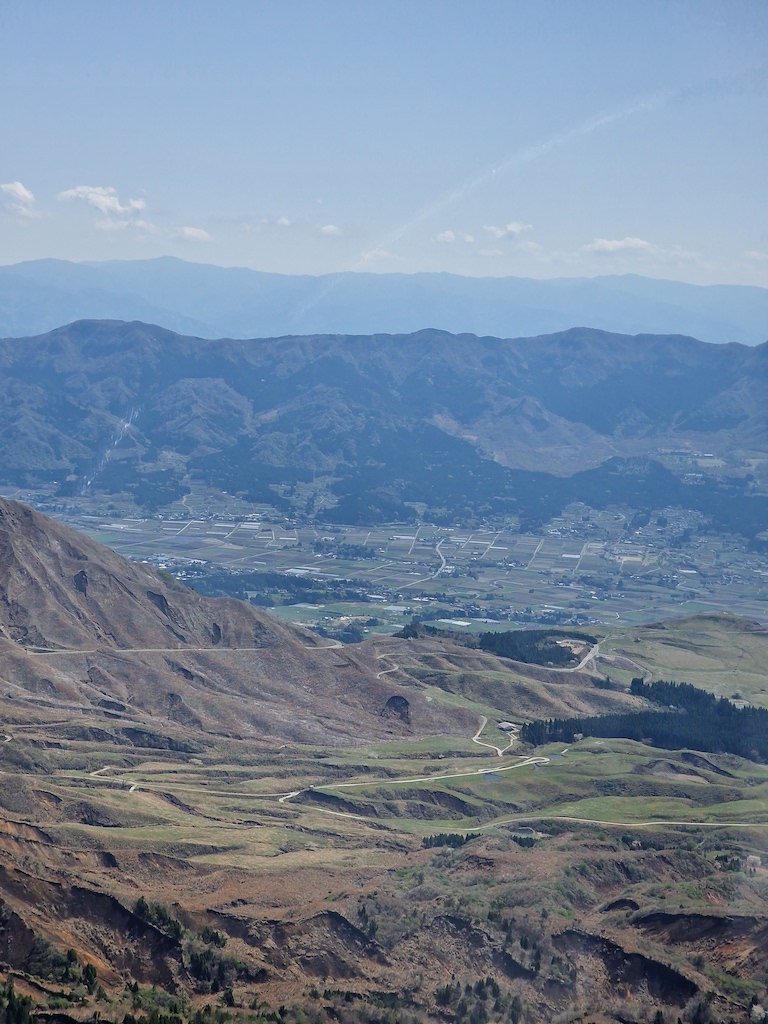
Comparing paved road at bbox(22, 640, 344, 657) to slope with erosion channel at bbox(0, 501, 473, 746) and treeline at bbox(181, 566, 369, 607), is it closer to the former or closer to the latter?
slope with erosion channel at bbox(0, 501, 473, 746)

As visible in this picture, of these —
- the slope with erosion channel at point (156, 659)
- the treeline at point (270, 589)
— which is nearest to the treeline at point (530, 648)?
the slope with erosion channel at point (156, 659)

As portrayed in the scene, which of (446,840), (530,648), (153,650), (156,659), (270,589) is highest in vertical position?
(153,650)

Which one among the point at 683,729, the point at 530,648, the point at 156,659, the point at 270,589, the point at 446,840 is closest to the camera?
the point at 446,840

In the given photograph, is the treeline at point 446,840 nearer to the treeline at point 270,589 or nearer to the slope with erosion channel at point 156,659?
the slope with erosion channel at point 156,659

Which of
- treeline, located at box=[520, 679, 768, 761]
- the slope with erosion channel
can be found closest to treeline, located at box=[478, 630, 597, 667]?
treeline, located at box=[520, 679, 768, 761]

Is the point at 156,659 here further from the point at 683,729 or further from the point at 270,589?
the point at 270,589

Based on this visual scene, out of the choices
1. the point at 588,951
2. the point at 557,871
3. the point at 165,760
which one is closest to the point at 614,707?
the point at 165,760

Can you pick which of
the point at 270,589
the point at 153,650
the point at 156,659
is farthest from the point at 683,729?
the point at 270,589

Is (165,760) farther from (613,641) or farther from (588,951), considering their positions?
(613,641)
